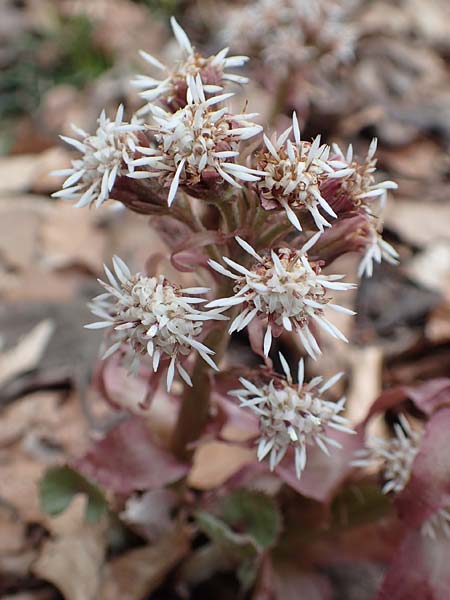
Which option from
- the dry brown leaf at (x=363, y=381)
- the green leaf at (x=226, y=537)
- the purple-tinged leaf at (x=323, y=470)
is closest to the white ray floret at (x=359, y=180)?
the purple-tinged leaf at (x=323, y=470)

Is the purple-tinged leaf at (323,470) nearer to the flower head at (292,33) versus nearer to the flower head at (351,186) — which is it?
the flower head at (351,186)

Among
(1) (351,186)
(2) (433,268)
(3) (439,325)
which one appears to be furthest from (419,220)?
(1) (351,186)

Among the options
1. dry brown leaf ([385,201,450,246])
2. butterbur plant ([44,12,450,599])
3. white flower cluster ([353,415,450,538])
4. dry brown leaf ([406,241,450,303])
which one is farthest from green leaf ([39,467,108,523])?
dry brown leaf ([385,201,450,246])

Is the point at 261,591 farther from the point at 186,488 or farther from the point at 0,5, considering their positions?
the point at 0,5

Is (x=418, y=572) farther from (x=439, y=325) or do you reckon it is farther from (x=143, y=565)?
(x=439, y=325)

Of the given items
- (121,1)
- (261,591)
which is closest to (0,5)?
(121,1)
